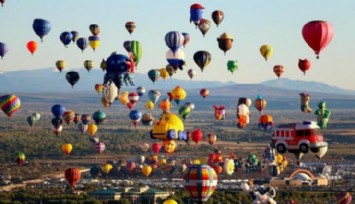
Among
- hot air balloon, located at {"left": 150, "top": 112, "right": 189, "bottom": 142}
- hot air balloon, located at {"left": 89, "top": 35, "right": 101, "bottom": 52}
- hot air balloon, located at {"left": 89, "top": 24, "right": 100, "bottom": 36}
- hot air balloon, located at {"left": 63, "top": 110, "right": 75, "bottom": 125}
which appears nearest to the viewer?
hot air balloon, located at {"left": 150, "top": 112, "right": 189, "bottom": 142}

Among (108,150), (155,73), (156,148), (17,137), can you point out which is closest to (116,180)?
(156,148)

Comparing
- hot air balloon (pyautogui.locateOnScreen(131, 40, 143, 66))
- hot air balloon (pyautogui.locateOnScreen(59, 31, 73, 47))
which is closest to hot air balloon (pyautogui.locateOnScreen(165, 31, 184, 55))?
hot air balloon (pyautogui.locateOnScreen(131, 40, 143, 66))

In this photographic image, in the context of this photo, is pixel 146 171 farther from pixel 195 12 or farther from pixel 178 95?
pixel 195 12

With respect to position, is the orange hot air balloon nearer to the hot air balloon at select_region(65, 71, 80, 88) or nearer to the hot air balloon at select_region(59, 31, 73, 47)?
the hot air balloon at select_region(65, 71, 80, 88)

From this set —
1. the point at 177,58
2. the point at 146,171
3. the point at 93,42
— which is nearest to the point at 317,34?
the point at 177,58

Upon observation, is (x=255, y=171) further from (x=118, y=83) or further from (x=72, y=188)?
(x=118, y=83)

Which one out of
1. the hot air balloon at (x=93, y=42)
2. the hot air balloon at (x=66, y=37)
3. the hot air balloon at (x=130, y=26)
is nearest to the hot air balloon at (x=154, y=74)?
the hot air balloon at (x=93, y=42)
